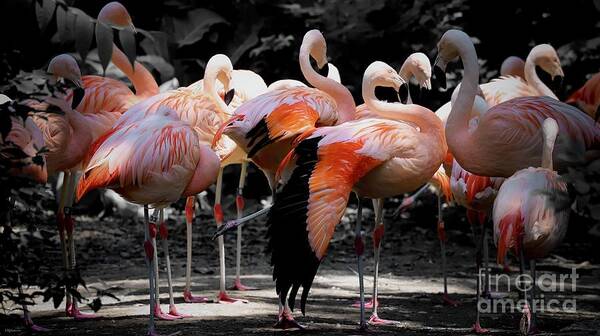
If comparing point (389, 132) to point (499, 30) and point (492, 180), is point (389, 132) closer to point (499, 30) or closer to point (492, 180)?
point (492, 180)

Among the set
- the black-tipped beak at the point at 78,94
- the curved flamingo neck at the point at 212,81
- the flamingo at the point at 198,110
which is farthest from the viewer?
the curved flamingo neck at the point at 212,81

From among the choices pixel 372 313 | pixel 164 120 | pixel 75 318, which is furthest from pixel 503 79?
pixel 75 318

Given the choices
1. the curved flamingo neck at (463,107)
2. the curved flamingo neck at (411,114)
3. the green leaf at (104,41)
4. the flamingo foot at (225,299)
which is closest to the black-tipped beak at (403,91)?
the curved flamingo neck at (411,114)

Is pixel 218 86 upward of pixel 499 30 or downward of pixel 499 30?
downward

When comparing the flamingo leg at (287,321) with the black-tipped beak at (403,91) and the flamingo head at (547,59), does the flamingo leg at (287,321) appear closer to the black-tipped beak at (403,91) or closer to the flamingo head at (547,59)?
the black-tipped beak at (403,91)

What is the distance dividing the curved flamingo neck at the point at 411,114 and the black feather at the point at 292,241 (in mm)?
878

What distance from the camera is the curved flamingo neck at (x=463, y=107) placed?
503 cm

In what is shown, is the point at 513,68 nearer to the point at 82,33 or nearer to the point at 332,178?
the point at 332,178

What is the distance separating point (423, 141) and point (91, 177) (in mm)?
1661

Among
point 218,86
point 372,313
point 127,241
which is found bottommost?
point 372,313

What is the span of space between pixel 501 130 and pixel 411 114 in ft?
1.64

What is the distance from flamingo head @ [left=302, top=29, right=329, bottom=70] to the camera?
5762mm

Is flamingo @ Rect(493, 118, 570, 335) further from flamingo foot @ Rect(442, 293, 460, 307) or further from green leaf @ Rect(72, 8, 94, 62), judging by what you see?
green leaf @ Rect(72, 8, 94, 62)

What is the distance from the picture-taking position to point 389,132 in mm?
4523
